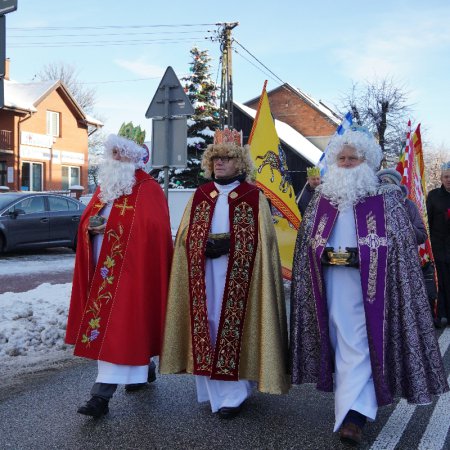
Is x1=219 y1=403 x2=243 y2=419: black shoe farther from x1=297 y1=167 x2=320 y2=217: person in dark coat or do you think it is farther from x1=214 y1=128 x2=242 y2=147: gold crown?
x1=297 y1=167 x2=320 y2=217: person in dark coat

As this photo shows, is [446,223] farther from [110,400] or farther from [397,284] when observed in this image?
[110,400]

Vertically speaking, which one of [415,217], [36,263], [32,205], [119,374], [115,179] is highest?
[115,179]

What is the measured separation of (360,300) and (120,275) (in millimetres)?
1654

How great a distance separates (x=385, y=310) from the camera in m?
3.90

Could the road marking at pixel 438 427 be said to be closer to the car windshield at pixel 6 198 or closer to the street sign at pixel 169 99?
the street sign at pixel 169 99

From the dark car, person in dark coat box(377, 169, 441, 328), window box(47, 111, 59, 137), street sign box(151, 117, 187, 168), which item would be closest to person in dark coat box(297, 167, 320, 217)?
street sign box(151, 117, 187, 168)

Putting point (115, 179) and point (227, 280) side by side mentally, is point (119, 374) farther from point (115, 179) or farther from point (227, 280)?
point (115, 179)

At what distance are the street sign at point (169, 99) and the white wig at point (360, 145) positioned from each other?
391cm

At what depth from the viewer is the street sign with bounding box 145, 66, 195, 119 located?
7957mm

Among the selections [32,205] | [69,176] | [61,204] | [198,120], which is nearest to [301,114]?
[198,120]

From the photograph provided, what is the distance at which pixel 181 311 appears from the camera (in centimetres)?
454

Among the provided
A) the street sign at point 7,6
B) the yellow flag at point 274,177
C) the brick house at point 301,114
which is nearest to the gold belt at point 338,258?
the street sign at point 7,6

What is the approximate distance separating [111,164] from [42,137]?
28112mm

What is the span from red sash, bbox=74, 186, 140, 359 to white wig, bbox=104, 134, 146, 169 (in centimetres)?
30
